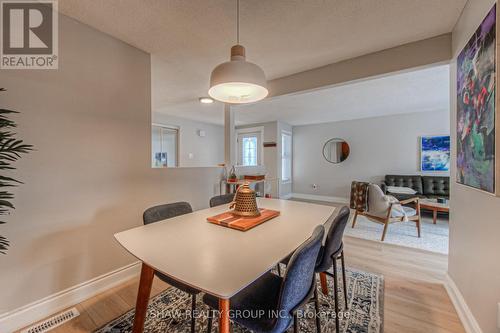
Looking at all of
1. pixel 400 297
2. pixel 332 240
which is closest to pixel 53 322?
pixel 332 240

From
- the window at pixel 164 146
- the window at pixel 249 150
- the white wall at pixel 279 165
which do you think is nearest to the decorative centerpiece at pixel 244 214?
the window at pixel 164 146

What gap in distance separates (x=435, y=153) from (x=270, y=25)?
5.03 metres

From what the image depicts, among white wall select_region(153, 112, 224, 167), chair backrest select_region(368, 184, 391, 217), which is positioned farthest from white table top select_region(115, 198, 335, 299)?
white wall select_region(153, 112, 224, 167)

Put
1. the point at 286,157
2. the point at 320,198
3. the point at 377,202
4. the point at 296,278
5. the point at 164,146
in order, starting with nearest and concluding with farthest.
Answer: the point at 296,278, the point at 377,202, the point at 164,146, the point at 320,198, the point at 286,157

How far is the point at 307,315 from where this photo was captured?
1.63 meters

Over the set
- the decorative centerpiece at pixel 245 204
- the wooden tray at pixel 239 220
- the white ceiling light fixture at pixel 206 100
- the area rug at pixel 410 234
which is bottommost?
the area rug at pixel 410 234

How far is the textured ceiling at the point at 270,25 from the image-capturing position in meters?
1.55

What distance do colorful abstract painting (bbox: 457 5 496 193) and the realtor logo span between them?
112 inches

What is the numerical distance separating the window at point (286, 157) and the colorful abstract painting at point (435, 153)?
10.6 feet

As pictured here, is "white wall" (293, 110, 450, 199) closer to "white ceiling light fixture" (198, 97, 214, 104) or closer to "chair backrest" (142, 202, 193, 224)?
"white ceiling light fixture" (198, 97, 214, 104)

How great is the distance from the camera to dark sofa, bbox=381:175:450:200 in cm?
429

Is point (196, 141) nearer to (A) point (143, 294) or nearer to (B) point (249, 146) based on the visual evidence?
(B) point (249, 146)

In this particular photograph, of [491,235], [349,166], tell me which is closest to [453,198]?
[491,235]

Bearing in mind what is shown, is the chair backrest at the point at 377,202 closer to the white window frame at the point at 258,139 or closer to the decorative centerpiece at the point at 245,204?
the decorative centerpiece at the point at 245,204
